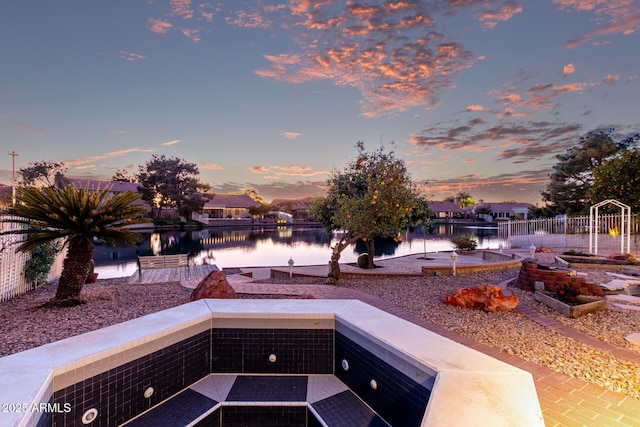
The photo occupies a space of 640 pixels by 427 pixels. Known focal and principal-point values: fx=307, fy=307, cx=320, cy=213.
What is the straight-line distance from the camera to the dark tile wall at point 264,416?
345cm

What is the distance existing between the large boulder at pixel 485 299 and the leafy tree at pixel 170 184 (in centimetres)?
5522

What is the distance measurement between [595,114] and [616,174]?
6747 millimetres

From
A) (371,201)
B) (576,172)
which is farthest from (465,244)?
(576,172)

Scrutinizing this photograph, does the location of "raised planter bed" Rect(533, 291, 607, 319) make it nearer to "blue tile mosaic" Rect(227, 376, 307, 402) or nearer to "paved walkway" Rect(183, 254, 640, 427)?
"paved walkway" Rect(183, 254, 640, 427)

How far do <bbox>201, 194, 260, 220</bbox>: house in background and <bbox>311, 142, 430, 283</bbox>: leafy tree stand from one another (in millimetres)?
69549

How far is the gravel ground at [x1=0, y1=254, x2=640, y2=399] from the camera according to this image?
4.10 m

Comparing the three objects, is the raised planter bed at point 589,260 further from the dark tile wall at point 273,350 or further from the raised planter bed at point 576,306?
the dark tile wall at point 273,350

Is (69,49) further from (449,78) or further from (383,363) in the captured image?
(383,363)

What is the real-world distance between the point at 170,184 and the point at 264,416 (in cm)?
5992

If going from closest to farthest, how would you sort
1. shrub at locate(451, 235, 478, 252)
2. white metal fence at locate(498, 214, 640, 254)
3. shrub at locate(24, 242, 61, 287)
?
shrub at locate(24, 242, 61, 287)
white metal fence at locate(498, 214, 640, 254)
shrub at locate(451, 235, 478, 252)

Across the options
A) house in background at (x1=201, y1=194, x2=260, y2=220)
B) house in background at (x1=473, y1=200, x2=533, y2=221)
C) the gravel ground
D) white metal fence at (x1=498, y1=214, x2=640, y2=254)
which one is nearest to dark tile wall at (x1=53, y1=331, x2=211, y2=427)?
the gravel ground

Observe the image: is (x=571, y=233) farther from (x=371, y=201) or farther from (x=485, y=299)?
(x=485, y=299)

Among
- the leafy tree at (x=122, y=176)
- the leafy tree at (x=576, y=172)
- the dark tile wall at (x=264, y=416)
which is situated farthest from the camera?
the leafy tree at (x=122, y=176)

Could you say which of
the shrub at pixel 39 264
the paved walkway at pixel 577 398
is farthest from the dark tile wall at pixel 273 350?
the shrub at pixel 39 264
